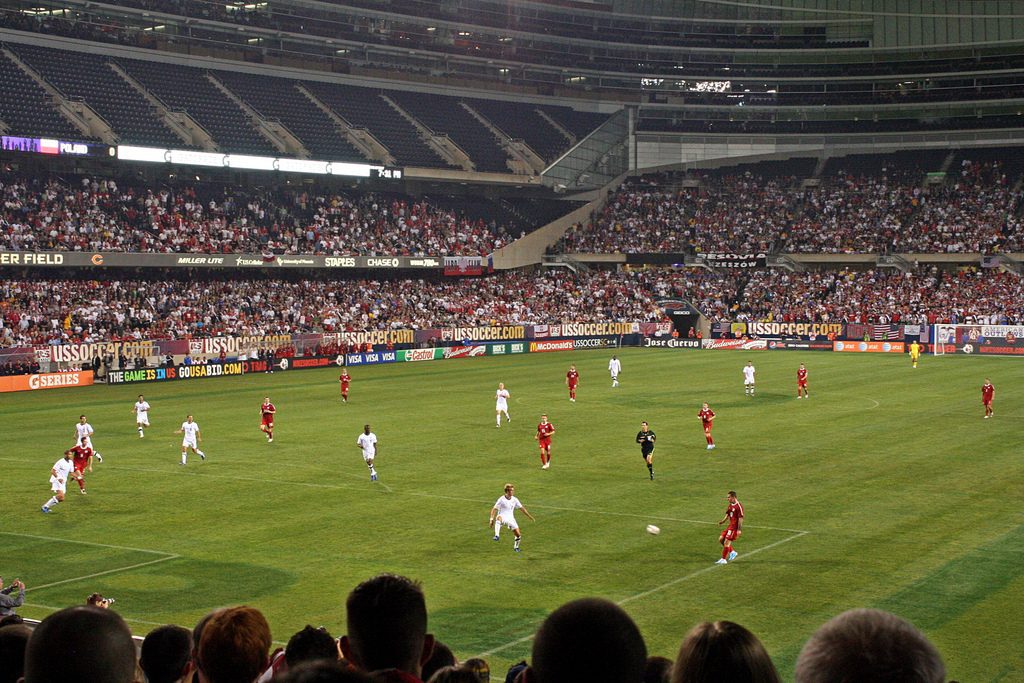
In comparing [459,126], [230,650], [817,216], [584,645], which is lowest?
[230,650]

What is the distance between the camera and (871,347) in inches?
3270

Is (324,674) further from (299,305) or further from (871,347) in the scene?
(871,347)

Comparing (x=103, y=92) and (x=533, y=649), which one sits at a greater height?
(x=103, y=92)

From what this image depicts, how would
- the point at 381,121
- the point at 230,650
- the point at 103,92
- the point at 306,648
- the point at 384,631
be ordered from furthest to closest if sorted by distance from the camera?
the point at 381,121 → the point at 103,92 → the point at 306,648 → the point at 230,650 → the point at 384,631

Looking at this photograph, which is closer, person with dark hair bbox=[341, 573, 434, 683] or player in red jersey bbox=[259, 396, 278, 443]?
person with dark hair bbox=[341, 573, 434, 683]

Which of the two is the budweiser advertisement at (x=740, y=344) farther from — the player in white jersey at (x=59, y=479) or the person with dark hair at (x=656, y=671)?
the person with dark hair at (x=656, y=671)

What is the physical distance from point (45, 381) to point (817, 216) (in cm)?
7077

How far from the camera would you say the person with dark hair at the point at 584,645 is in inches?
150

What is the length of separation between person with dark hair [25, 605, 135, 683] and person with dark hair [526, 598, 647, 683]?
5.16 feet

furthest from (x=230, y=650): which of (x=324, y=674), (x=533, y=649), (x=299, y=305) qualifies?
(x=299, y=305)

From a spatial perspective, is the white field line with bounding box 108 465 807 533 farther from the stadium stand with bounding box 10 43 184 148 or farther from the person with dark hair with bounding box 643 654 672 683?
the stadium stand with bounding box 10 43 184 148

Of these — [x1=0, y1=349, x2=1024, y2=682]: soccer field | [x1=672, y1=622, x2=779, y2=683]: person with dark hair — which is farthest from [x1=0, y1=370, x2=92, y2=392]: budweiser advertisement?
[x1=672, y1=622, x2=779, y2=683]: person with dark hair

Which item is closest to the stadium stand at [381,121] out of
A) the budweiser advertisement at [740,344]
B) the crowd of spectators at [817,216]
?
the crowd of spectators at [817,216]

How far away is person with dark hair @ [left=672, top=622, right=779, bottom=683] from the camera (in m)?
3.77
